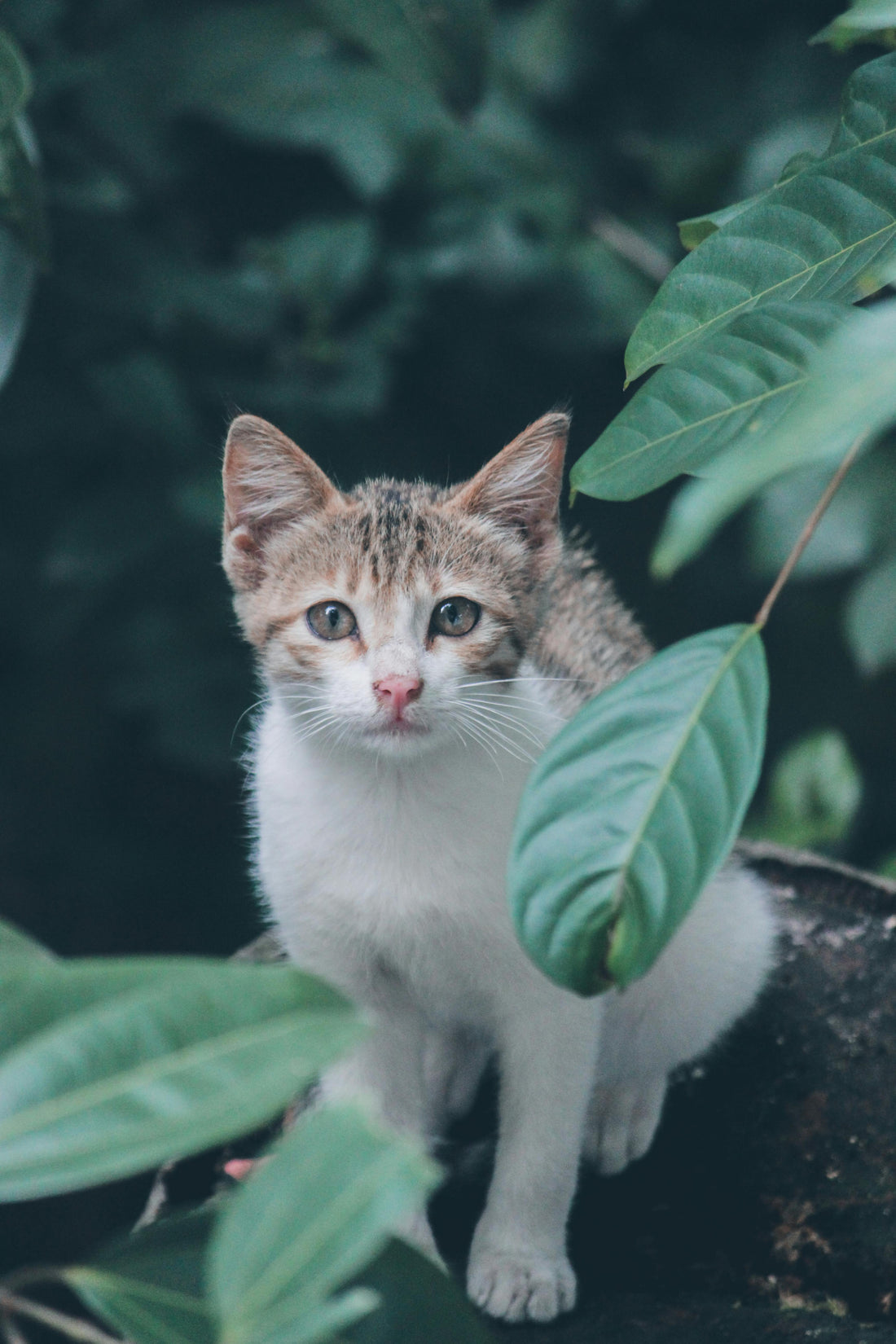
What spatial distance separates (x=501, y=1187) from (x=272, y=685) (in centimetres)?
47

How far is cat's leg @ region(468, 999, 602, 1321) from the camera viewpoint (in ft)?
3.40

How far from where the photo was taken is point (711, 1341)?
3.35 ft

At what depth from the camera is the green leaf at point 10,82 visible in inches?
34.7

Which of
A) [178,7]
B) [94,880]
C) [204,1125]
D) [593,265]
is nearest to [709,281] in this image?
[204,1125]

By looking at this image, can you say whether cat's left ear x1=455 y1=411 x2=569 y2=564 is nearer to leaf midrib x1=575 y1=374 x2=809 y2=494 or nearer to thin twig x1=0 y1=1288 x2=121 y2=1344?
leaf midrib x1=575 y1=374 x2=809 y2=494

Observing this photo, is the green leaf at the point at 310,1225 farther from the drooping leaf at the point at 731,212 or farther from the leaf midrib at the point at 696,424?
the drooping leaf at the point at 731,212

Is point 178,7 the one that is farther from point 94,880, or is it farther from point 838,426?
point 838,426

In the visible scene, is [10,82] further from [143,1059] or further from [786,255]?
[143,1059]

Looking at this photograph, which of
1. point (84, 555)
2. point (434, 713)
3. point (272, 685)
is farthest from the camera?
point (84, 555)

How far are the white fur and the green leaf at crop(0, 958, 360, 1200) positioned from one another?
1.75ft

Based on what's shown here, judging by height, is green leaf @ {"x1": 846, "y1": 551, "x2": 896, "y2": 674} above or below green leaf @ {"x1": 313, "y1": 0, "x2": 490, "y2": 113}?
below

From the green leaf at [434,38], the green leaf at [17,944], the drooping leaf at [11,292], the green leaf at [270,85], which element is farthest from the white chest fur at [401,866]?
the green leaf at [270,85]

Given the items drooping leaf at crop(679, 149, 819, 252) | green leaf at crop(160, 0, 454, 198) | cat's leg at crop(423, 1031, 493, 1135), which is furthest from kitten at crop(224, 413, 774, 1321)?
green leaf at crop(160, 0, 454, 198)

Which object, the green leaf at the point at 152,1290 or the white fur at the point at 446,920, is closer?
the green leaf at the point at 152,1290
